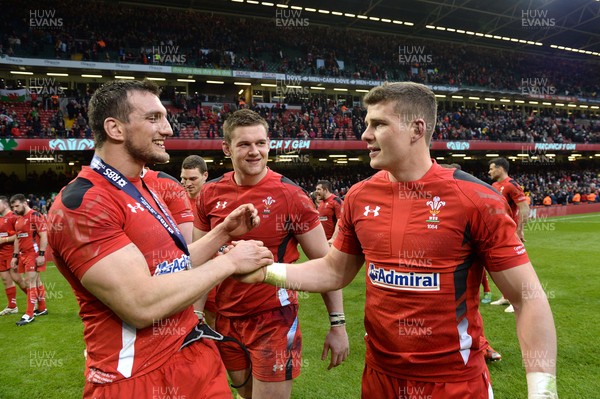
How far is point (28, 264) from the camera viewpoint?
8609mm

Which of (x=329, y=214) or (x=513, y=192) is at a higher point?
(x=513, y=192)

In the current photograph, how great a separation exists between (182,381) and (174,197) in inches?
123

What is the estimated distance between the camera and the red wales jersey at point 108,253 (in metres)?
1.93

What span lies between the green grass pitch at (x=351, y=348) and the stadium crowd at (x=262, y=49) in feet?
73.9

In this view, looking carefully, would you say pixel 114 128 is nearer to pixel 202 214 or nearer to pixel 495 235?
pixel 202 214

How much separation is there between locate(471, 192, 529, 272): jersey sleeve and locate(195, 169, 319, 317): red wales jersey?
167 cm

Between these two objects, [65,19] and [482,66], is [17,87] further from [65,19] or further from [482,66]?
[482,66]
